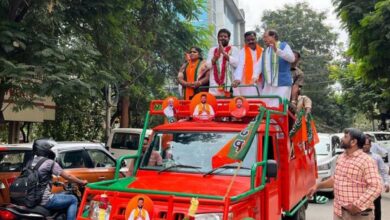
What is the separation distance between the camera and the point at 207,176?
5027 mm

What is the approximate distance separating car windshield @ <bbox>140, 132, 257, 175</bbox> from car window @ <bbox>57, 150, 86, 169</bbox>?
9.90 ft

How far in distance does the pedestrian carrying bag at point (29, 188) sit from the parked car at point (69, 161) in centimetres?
204

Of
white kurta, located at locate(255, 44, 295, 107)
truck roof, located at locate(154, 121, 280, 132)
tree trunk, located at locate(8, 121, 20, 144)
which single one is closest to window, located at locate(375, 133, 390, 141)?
tree trunk, located at locate(8, 121, 20, 144)

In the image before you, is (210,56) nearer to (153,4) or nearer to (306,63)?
(153,4)

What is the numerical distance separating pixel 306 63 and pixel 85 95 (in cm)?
3052

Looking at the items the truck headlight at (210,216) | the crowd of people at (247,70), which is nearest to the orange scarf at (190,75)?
the crowd of people at (247,70)

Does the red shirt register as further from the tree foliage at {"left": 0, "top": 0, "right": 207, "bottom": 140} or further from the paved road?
the tree foliage at {"left": 0, "top": 0, "right": 207, "bottom": 140}

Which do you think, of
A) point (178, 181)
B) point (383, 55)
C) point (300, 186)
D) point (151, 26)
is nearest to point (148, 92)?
point (151, 26)

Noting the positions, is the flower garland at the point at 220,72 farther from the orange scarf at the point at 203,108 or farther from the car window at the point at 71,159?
the car window at the point at 71,159

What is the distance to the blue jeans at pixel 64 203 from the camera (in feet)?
18.7

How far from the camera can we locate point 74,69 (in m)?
8.88

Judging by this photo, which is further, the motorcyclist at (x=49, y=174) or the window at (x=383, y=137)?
the window at (x=383, y=137)

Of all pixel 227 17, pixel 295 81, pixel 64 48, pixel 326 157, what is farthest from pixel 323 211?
pixel 227 17

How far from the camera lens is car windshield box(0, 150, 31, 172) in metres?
7.62
